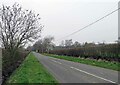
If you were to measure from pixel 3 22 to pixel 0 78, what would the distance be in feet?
42.8

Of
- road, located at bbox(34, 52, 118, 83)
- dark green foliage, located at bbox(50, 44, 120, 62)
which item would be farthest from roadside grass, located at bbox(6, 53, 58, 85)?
dark green foliage, located at bbox(50, 44, 120, 62)

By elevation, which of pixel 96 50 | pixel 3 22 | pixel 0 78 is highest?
pixel 3 22

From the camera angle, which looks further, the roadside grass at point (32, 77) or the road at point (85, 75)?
the road at point (85, 75)

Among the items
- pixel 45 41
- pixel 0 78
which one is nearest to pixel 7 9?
pixel 0 78

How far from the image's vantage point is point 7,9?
2908 cm

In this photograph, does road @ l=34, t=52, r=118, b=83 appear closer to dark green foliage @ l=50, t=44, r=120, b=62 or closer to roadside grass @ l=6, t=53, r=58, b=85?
roadside grass @ l=6, t=53, r=58, b=85

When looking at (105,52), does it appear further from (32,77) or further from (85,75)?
(32,77)

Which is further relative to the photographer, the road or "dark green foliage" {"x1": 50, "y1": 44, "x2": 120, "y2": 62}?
"dark green foliage" {"x1": 50, "y1": 44, "x2": 120, "y2": 62}

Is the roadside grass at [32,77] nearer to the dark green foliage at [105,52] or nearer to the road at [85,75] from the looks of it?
the road at [85,75]

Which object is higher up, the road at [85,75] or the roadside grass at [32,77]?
the road at [85,75]

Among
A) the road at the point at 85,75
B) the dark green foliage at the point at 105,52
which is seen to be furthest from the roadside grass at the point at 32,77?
the dark green foliage at the point at 105,52

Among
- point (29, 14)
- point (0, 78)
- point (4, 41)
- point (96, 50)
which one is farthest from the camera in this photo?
point (96, 50)

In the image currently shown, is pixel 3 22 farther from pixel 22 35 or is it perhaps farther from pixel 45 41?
pixel 45 41

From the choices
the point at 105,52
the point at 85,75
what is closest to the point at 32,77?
the point at 85,75
